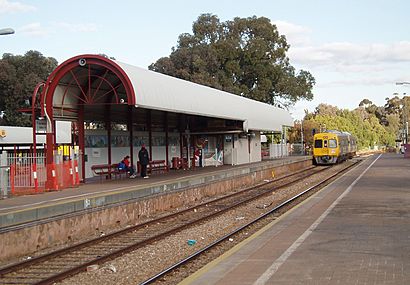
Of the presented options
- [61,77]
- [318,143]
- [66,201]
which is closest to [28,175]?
[61,77]

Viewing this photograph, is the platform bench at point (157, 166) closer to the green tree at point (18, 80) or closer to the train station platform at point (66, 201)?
the train station platform at point (66, 201)

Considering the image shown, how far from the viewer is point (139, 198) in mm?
18984

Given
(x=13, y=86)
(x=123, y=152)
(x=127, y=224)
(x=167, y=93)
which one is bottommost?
(x=127, y=224)

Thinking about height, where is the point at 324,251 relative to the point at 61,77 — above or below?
below

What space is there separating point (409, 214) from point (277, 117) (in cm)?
3758

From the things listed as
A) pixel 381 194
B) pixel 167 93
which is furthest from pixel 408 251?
pixel 167 93

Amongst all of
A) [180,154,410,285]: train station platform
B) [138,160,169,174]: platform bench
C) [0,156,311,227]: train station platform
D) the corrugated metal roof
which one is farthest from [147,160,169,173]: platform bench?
[180,154,410,285]: train station platform

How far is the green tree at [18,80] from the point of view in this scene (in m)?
54.6

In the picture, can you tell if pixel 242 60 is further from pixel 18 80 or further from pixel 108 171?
pixel 108 171

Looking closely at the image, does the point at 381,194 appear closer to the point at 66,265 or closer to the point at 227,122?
the point at 66,265

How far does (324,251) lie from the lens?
33.3ft

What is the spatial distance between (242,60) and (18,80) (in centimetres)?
2823

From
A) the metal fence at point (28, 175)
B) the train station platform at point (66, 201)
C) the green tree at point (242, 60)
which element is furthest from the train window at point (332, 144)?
the metal fence at point (28, 175)

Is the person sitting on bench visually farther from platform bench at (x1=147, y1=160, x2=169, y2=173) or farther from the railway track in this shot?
the railway track
